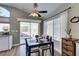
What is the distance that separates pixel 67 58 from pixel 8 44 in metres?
3.07

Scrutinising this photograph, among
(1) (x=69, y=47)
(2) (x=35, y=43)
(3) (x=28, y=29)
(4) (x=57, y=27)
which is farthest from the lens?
(4) (x=57, y=27)

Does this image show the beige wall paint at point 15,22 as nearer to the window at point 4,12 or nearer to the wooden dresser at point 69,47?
the window at point 4,12

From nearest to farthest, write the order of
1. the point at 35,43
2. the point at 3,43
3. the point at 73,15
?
the point at 73,15, the point at 35,43, the point at 3,43

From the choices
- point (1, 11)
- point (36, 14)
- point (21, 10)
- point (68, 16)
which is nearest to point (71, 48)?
point (68, 16)

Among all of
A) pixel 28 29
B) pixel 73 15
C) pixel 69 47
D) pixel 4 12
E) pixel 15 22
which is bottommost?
pixel 69 47

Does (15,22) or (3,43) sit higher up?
(15,22)

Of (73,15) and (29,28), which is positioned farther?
(29,28)

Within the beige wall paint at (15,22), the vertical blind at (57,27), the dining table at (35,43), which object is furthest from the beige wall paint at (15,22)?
the vertical blind at (57,27)

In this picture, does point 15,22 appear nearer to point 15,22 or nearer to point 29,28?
point 15,22

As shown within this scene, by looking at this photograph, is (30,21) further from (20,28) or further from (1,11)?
(1,11)

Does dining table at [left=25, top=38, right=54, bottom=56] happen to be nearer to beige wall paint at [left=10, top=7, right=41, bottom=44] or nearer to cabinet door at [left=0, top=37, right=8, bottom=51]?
beige wall paint at [left=10, top=7, right=41, bottom=44]

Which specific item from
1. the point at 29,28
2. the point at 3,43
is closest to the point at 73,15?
the point at 29,28

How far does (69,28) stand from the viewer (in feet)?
13.1

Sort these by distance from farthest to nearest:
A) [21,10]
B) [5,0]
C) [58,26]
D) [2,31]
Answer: [58,26], [2,31], [21,10], [5,0]
